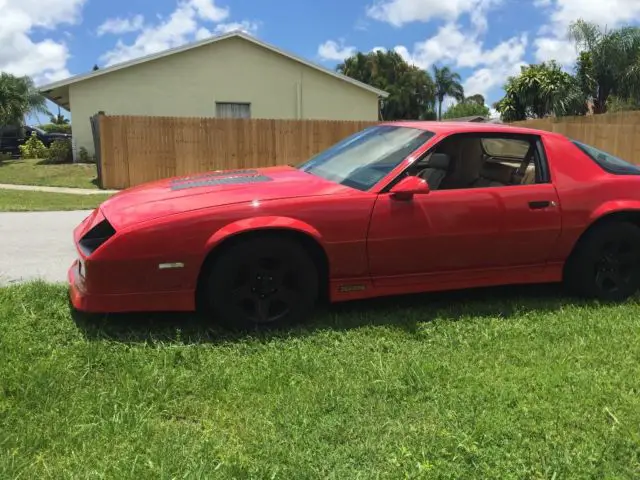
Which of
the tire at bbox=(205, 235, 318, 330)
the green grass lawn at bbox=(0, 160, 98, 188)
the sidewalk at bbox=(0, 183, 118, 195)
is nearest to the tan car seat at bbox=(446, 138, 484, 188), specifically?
the tire at bbox=(205, 235, 318, 330)

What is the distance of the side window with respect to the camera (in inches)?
177

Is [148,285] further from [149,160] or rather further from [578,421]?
[149,160]

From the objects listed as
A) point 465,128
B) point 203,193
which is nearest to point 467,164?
point 465,128

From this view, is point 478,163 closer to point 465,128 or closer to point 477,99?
point 465,128

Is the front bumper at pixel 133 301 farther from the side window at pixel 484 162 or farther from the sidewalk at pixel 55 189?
the sidewalk at pixel 55 189

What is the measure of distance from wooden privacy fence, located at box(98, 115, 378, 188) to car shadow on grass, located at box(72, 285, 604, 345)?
1187cm

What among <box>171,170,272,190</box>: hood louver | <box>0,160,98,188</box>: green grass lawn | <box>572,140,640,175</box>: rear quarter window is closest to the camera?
<box>171,170,272,190</box>: hood louver

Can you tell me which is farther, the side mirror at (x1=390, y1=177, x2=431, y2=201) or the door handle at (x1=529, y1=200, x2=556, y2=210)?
the door handle at (x1=529, y1=200, x2=556, y2=210)

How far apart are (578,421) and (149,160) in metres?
14.1

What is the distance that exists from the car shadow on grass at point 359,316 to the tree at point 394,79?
173 ft

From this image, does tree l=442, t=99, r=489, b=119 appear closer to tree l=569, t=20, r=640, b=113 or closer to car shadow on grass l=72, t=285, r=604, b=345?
tree l=569, t=20, r=640, b=113

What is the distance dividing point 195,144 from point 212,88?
650cm

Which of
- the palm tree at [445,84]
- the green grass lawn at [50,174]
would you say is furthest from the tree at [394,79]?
the green grass lawn at [50,174]

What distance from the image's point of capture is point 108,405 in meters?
2.95
